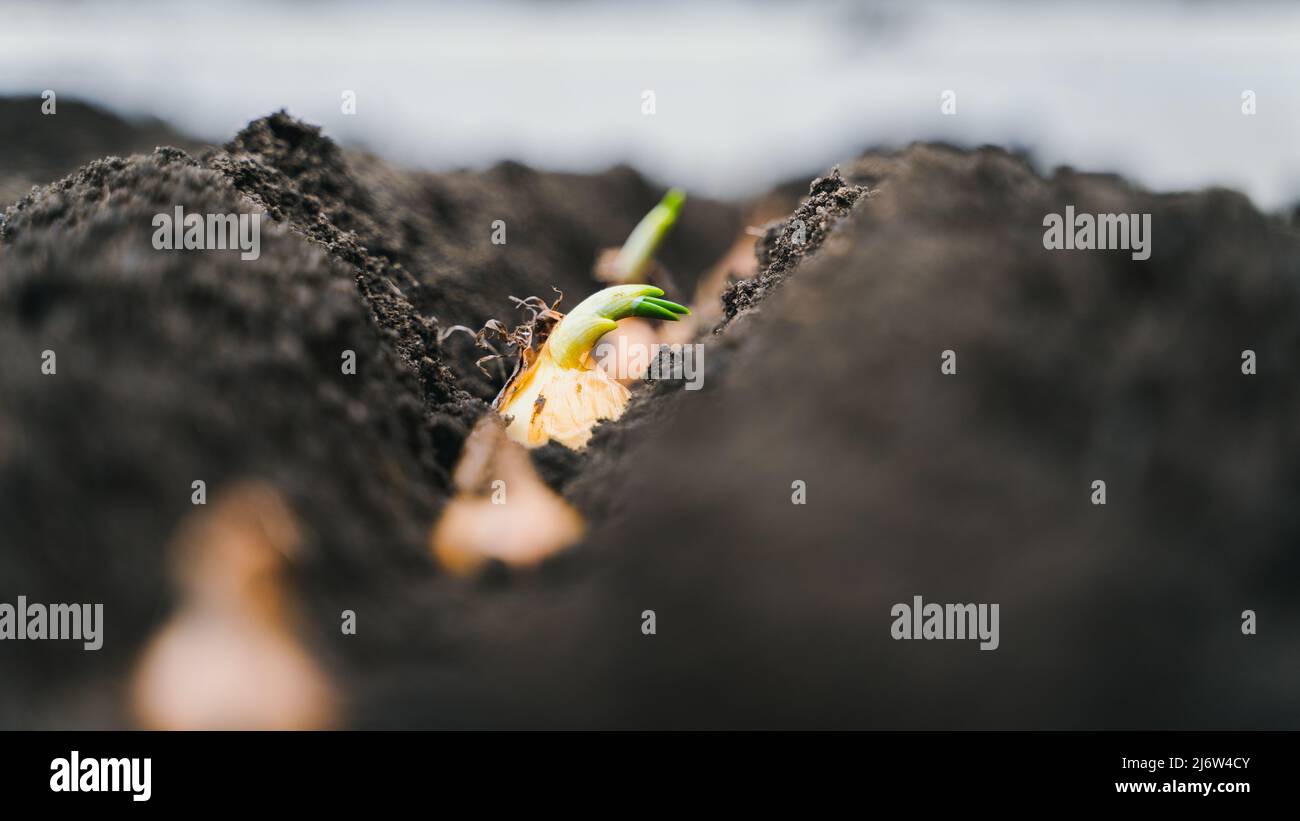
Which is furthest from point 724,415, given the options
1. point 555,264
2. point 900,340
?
point 555,264

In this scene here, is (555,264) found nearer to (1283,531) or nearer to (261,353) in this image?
(261,353)
